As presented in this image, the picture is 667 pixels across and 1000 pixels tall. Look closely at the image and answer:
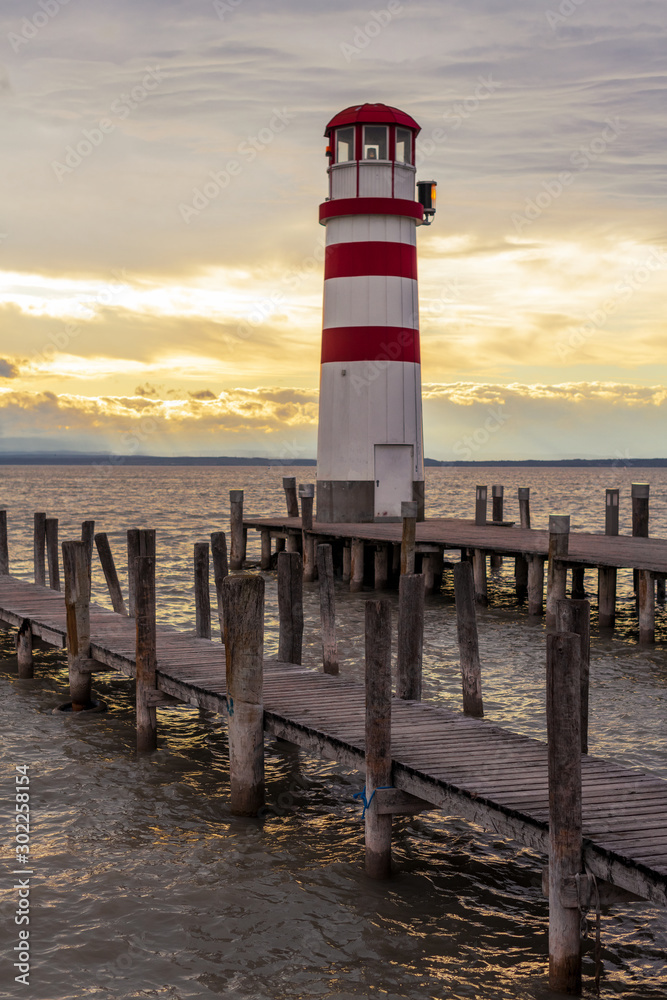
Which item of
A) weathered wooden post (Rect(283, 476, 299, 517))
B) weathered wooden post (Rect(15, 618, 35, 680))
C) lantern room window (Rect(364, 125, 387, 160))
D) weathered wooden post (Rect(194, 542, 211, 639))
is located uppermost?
lantern room window (Rect(364, 125, 387, 160))

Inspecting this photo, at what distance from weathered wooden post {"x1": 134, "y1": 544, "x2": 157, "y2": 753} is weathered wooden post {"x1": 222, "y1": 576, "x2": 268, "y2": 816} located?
5.93ft

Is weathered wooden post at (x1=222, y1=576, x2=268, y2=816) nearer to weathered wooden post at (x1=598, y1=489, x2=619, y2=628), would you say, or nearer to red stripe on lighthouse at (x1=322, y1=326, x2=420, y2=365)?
weathered wooden post at (x1=598, y1=489, x2=619, y2=628)

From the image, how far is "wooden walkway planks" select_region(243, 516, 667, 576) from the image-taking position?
15320 mm

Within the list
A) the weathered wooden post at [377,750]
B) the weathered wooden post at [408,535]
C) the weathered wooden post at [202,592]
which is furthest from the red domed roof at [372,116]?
the weathered wooden post at [377,750]

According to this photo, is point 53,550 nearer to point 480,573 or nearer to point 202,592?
point 202,592

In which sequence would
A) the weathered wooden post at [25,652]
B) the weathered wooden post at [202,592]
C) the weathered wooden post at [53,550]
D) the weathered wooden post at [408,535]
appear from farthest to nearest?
1. the weathered wooden post at [408,535]
2. the weathered wooden post at [53,550]
3. the weathered wooden post at [25,652]
4. the weathered wooden post at [202,592]

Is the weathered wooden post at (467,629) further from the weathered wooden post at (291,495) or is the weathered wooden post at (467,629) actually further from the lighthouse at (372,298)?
the weathered wooden post at (291,495)

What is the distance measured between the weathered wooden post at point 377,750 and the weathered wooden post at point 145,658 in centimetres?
323

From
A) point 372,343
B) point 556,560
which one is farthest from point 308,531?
point 556,560

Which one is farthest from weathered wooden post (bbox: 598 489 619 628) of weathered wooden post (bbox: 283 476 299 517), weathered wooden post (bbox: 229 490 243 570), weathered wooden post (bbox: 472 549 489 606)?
weathered wooden post (bbox: 229 490 243 570)

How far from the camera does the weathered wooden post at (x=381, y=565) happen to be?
2058 centimetres

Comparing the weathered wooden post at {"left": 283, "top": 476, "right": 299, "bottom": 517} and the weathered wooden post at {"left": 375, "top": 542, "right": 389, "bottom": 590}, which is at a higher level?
the weathered wooden post at {"left": 283, "top": 476, "right": 299, "bottom": 517}

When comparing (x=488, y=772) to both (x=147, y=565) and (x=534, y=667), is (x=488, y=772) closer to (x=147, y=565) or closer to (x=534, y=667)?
(x=147, y=565)

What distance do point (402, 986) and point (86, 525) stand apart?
485 inches
